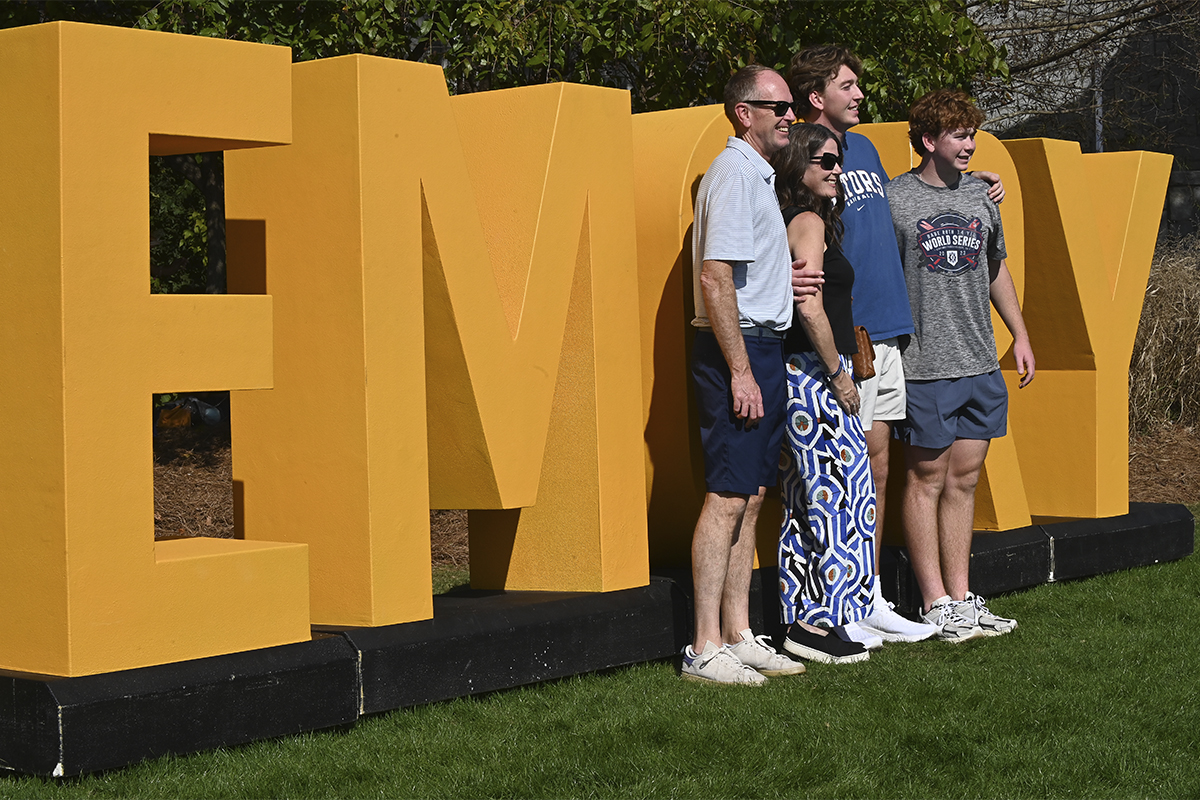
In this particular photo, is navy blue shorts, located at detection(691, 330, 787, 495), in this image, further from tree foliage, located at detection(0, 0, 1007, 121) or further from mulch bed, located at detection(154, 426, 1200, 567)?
mulch bed, located at detection(154, 426, 1200, 567)

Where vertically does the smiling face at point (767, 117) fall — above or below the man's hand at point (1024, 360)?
above

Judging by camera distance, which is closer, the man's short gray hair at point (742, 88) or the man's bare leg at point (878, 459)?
the man's short gray hair at point (742, 88)

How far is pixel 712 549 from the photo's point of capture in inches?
207

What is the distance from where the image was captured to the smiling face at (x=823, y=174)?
5496 millimetres

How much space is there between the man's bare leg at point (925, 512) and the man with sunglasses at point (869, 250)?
225 mm

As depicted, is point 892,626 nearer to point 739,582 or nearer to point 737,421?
point 739,582

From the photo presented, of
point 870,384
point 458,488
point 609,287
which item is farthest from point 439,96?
point 870,384

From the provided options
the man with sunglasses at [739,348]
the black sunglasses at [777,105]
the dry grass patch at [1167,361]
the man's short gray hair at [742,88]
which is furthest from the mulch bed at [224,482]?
the black sunglasses at [777,105]

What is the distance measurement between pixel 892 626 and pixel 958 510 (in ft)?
2.19

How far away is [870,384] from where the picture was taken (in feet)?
19.2

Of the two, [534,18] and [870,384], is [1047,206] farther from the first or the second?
[534,18]

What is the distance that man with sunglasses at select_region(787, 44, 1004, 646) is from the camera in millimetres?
5836

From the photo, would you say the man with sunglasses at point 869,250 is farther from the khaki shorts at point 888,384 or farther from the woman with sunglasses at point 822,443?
the woman with sunglasses at point 822,443

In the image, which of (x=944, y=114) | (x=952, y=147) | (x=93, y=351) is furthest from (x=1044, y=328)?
(x=93, y=351)
